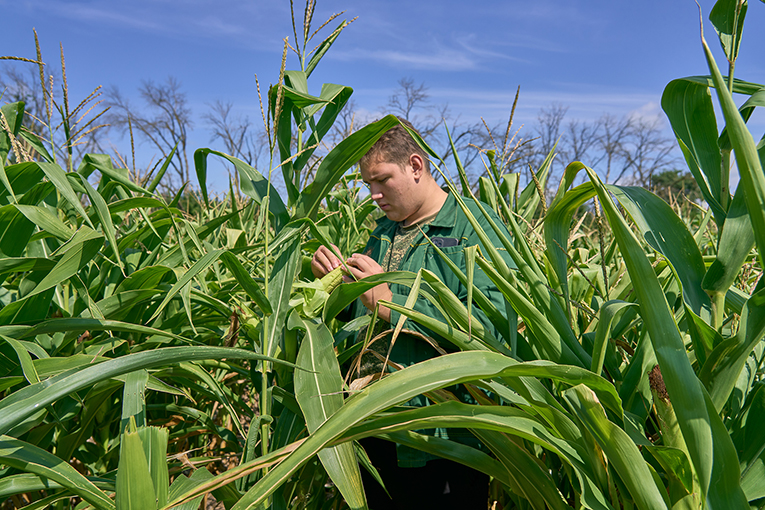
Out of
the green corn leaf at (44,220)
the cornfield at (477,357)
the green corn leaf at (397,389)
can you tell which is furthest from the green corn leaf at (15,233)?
the green corn leaf at (397,389)

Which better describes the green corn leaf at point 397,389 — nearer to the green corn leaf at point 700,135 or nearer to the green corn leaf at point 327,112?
the green corn leaf at point 700,135

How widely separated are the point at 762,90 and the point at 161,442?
0.87m

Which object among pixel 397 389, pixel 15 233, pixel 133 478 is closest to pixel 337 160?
pixel 397 389

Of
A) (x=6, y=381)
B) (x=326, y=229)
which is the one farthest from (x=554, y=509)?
(x=326, y=229)

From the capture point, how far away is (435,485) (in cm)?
123

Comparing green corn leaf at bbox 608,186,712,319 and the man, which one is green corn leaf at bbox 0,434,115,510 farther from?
green corn leaf at bbox 608,186,712,319

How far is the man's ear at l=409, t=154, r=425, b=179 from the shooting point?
1434mm

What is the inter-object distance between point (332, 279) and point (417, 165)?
0.56 m

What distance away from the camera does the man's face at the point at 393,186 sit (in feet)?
4.53

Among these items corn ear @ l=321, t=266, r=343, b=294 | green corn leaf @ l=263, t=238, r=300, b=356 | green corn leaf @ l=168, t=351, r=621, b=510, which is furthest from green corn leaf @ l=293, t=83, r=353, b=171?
green corn leaf @ l=168, t=351, r=621, b=510

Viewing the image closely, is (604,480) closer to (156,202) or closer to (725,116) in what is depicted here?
(725,116)

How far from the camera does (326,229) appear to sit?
6.57ft

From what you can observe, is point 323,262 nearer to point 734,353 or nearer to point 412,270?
point 412,270

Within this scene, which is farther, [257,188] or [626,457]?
[257,188]
